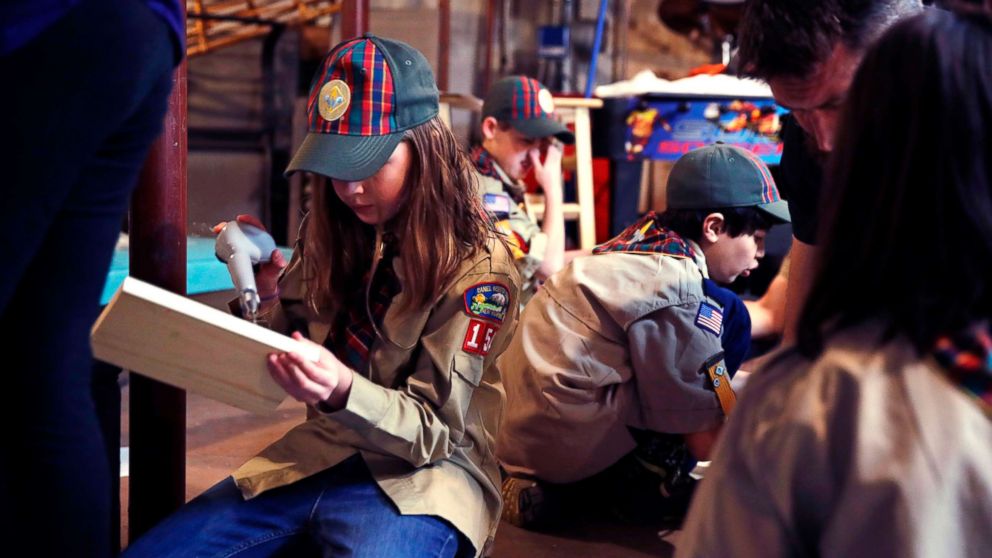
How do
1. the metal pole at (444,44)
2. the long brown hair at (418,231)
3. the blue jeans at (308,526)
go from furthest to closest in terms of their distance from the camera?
the metal pole at (444,44) → the long brown hair at (418,231) → the blue jeans at (308,526)

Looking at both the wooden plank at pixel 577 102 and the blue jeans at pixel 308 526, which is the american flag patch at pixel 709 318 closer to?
the blue jeans at pixel 308 526

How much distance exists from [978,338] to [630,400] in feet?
4.51

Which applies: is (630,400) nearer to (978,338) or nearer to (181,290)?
(181,290)

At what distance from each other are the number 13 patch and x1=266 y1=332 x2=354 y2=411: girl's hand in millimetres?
221

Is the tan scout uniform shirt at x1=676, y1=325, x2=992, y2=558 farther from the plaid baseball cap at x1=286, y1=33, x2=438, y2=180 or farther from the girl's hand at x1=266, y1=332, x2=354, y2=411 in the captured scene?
the plaid baseball cap at x1=286, y1=33, x2=438, y2=180

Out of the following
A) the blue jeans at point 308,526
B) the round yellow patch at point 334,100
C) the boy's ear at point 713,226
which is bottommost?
the blue jeans at point 308,526

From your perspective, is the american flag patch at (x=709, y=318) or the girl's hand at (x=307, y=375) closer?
the girl's hand at (x=307, y=375)

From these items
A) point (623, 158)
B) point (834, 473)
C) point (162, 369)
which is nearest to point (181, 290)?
point (162, 369)

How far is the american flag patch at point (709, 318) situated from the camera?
79.0 inches

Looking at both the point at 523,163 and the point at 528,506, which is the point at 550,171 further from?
the point at 528,506

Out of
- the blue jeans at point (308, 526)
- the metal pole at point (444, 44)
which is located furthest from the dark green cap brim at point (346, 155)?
the metal pole at point (444, 44)

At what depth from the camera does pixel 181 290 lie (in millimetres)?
1624

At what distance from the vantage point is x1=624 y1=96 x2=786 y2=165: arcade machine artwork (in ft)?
12.7

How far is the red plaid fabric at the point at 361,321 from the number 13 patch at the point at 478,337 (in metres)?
0.15
